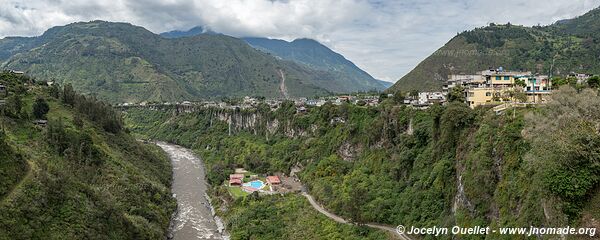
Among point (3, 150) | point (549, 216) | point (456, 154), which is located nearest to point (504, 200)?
point (549, 216)

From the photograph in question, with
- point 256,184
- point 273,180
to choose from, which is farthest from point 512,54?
point 256,184

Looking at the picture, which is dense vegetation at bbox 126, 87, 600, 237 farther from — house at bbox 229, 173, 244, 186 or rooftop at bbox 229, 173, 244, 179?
house at bbox 229, 173, 244, 186

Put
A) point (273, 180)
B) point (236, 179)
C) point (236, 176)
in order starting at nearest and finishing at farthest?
point (273, 180), point (236, 179), point (236, 176)

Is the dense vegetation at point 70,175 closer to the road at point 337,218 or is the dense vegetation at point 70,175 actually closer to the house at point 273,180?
the house at point 273,180

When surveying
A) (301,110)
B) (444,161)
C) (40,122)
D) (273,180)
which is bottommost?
(273,180)

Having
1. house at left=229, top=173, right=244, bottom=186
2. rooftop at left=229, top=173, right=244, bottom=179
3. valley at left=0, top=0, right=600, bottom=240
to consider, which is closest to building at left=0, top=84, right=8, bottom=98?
valley at left=0, top=0, right=600, bottom=240

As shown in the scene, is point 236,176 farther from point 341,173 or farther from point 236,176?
point 341,173
